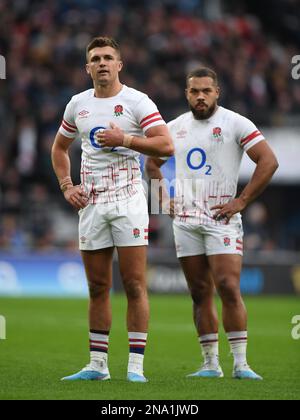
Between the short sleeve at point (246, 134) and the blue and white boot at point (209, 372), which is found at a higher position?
the short sleeve at point (246, 134)

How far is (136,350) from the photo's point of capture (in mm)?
7883

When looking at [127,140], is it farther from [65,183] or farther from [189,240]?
[189,240]

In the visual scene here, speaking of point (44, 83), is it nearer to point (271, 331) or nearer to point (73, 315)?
point (73, 315)

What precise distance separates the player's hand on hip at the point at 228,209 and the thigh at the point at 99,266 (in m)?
1.04

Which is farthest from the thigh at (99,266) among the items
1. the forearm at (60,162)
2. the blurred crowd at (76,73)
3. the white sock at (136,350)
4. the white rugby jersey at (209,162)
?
the blurred crowd at (76,73)

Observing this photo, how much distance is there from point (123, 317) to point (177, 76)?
29.0ft

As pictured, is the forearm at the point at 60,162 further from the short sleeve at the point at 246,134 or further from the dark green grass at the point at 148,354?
the dark green grass at the point at 148,354

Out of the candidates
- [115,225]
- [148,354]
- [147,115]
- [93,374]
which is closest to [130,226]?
[115,225]

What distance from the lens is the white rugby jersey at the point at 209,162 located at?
8656 mm

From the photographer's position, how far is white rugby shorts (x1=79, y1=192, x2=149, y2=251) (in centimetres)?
796

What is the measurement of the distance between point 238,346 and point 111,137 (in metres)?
2.02

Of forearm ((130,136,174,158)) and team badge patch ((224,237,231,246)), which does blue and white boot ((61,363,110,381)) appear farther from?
forearm ((130,136,174,158))

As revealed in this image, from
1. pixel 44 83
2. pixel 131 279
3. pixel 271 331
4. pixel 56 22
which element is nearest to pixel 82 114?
pixel 131 279

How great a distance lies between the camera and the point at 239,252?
28.2 feet
